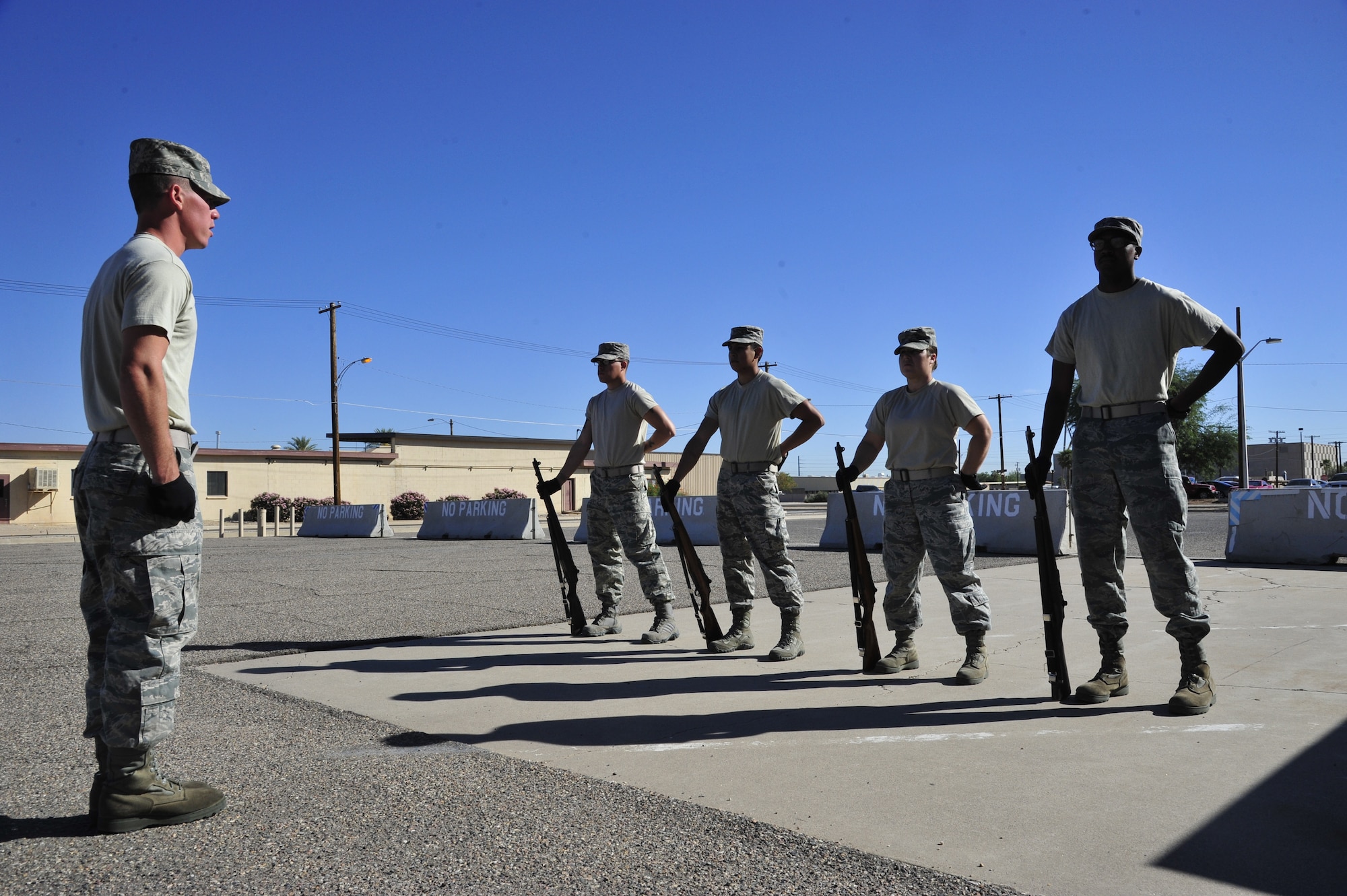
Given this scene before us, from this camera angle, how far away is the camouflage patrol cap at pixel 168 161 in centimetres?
304

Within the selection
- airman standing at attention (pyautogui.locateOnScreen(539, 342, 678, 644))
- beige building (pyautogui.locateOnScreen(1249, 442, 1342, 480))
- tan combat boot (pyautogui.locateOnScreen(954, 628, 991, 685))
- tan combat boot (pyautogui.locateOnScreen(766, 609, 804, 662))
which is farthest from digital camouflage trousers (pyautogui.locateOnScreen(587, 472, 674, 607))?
beige building (pyautogui.locateOnScreen(1249, 442, 1342, 480))

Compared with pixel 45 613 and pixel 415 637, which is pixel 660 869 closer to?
pixel 415 637

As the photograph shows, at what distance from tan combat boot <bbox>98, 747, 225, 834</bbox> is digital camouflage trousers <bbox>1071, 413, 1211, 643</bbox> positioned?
3849mm

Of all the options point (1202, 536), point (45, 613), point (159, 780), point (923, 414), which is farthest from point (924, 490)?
point (1202, 536)

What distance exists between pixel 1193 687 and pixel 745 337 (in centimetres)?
322

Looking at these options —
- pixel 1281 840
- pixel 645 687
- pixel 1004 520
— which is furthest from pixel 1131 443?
pixel 1004 520

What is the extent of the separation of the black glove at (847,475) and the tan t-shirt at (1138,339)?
1.36 m

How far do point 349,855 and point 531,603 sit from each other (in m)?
5.93

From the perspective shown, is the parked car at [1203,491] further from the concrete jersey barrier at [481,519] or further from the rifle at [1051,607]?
the rifle at [1051,607]

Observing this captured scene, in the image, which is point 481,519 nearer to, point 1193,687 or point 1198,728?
point 1193,687

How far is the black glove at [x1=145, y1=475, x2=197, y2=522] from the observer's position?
2.77 meters

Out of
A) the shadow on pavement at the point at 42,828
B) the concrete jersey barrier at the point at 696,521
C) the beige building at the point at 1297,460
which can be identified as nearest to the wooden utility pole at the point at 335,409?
the concrete jersey barrier at the point at 696,521

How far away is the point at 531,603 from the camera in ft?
28.1

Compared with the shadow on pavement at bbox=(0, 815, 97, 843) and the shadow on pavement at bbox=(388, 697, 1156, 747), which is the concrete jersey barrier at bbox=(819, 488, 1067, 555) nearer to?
the shadow on pavement at bbox=(388, 697, 1156, 747)
